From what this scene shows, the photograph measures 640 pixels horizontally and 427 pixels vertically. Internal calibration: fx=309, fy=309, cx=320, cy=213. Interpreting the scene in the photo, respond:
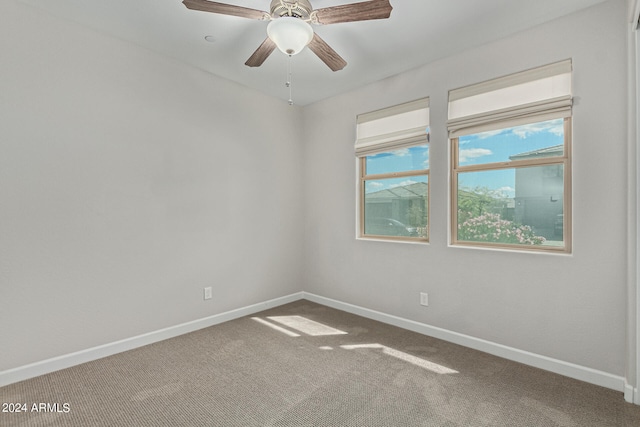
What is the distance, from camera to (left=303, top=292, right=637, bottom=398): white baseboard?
2.19 m

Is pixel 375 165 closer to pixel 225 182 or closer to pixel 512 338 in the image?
pixel 225 182

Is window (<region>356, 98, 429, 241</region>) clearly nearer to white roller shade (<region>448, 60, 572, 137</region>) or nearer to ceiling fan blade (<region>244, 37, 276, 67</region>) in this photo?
white roller shade (<region>448, 60, 572, 137</region>)

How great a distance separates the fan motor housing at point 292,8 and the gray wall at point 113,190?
1.55 m

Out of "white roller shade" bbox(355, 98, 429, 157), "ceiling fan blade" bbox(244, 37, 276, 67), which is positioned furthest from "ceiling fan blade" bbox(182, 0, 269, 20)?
"white roller shade" bbox(355, 98, 429, 157)

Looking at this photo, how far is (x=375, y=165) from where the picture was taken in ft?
12.1

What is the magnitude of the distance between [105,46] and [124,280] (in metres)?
2.03

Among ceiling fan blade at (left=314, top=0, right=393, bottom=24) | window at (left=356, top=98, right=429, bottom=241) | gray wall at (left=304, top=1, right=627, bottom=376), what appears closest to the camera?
ceiling fan blade at (left=314, top=0, right=393, bottom=24)

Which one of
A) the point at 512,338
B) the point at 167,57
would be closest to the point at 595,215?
the point at 512,338

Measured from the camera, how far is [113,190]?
106 inches

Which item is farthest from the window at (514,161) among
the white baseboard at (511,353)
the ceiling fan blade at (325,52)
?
the ceiling fan blade at (325,52)

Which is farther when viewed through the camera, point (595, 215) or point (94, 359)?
point (94, 359)

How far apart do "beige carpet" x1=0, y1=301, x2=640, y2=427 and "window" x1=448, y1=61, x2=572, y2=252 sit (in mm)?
1076

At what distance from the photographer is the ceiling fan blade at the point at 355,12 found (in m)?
1.80

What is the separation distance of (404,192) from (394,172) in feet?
0.86
